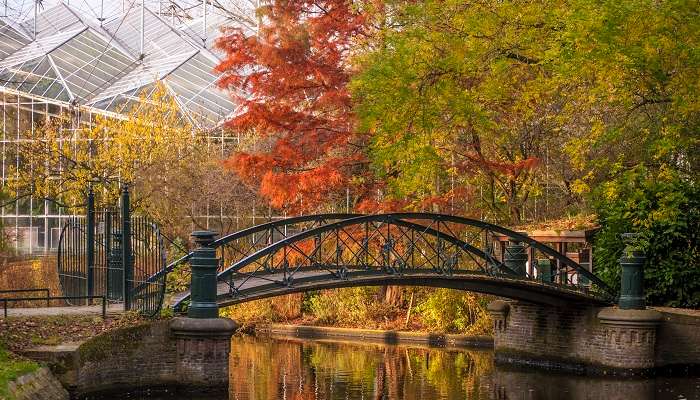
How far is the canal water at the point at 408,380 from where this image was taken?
22.0 meters

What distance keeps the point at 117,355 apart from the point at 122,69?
30.1 metres

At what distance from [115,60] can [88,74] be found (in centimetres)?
341

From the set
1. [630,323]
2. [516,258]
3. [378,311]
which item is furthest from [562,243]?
[378,311]

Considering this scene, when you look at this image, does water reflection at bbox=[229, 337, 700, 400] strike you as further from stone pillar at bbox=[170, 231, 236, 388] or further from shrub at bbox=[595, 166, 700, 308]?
shrub at bbox=[595, 166, 700, 308]

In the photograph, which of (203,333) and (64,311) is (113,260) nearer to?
(64,311)

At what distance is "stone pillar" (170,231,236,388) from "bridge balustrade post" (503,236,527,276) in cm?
807

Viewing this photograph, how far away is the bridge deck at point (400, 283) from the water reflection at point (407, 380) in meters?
1.55

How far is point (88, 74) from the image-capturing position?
45562 millimetres

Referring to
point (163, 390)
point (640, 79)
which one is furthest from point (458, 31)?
point (163, 390)

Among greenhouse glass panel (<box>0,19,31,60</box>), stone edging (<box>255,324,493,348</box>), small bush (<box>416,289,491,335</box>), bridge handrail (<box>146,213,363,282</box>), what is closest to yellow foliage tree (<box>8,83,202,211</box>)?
stone edging (<box>255,324,493,348</box>)

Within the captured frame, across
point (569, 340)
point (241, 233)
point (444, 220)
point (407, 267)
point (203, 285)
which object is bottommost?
point (569, 340)

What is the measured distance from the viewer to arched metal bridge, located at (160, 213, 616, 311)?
21172 millimetres

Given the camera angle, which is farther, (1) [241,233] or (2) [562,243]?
(2) [562,243]

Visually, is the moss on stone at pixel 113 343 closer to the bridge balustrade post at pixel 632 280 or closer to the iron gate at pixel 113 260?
the iron gate at pixel 113 260
